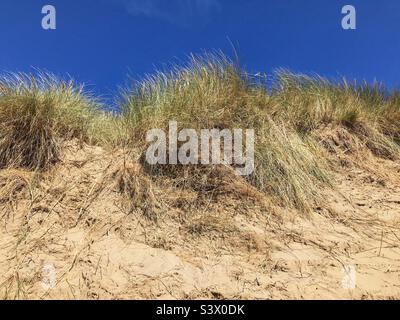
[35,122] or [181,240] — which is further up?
[35,122]

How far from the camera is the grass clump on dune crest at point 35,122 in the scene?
4.77 m

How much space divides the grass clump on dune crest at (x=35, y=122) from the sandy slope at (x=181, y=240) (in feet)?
0.68

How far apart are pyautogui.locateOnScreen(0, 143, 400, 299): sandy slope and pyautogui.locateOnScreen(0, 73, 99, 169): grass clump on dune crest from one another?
0.21m

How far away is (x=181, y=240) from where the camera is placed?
156 inches

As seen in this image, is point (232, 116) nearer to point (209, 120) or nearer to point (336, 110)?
point (209, 120)

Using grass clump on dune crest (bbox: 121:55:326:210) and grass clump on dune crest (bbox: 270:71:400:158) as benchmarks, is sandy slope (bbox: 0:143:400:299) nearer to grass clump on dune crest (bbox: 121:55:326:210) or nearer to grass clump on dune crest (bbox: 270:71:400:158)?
grass clump on dune crest (bbox: 121:55:326:210)

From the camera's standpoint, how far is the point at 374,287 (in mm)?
3512

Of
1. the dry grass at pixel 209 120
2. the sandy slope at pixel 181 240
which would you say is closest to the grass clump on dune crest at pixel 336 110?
the dry grass at pixel 209 120

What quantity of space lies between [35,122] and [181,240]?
2.01 metres

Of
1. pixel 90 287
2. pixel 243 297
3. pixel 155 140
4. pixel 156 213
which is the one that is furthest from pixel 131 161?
pixel 243 297

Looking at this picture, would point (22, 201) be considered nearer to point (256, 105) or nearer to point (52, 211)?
point (52, 211)

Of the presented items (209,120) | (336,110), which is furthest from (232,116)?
(336,110)

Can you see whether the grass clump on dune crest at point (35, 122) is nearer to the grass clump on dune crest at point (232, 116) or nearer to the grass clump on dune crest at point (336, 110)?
the grass clump on dune crest at point (232, 116)

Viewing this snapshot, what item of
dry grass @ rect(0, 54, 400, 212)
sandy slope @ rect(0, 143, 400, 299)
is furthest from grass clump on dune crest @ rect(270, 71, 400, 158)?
sandy slope @ rect(0, 143, 400, 299)
